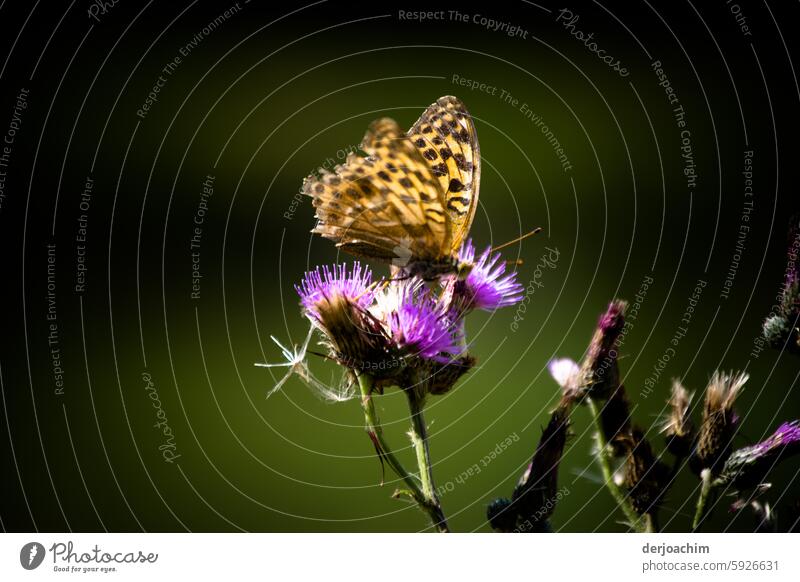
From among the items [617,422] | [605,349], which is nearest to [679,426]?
[617,422]

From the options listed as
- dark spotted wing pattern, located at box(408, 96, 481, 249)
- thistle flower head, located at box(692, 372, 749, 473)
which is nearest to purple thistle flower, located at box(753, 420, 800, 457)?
thistle flower head, located at box(692, 372, 749, 473)

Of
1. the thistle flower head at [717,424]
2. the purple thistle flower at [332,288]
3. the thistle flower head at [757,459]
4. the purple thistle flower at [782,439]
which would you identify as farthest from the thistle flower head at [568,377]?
the purple thistle flower at [332,288]

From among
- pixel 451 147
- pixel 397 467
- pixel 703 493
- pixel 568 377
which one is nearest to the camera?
pixel 397 467

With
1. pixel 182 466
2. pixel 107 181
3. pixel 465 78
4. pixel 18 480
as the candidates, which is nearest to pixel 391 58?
pixel 465 78

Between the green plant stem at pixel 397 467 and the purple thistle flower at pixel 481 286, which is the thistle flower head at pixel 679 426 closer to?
the purple thistle flower at pixel 481 286

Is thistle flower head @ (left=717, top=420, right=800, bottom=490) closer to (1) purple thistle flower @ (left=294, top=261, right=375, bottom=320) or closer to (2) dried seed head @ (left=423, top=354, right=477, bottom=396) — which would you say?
(2) dried seed head @ (left=423, top=354, right=477, bottom=396)

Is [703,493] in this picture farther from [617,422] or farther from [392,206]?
[392,206]

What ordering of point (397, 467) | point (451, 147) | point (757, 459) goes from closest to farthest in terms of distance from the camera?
point (397, 467), point (757, 459), point (451, 147)
